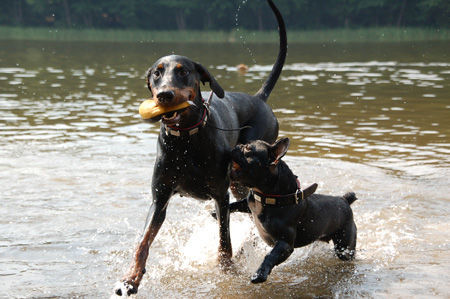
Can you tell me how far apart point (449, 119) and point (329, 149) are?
A: 3.42 meters

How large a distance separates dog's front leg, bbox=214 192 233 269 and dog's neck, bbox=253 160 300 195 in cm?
34

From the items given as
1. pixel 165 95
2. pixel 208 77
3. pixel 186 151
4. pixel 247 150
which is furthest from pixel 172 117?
pixel 247 150

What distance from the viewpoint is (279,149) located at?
16.3 feet

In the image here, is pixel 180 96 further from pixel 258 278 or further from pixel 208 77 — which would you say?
pixel 258 278

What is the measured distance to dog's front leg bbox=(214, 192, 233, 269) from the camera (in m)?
5.23

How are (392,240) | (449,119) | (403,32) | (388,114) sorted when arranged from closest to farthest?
(392,240) < (449,119) < (388,114) < (403,32)

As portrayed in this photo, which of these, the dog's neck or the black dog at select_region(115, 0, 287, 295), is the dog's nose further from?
the dog's neck

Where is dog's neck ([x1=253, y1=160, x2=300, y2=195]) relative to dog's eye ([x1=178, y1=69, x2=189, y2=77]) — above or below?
below

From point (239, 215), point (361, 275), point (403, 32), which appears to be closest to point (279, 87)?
point (239, 215)

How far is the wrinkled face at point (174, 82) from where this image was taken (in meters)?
4.35

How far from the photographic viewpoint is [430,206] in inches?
276

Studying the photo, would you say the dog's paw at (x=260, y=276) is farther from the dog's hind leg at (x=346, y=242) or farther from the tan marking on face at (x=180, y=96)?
the tan marking on face at (x=180, y=96)

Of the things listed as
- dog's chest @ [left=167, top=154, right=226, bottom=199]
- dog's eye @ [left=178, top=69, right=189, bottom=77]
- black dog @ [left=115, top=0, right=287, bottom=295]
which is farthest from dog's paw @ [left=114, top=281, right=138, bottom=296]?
dog's eye @ [left=178, top=69, right=189, bottom=77]

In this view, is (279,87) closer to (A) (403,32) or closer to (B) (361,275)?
(B) (361,275)
